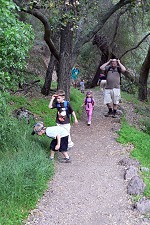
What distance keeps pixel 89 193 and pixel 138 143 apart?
3438 millimetres

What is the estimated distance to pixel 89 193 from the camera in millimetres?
6070

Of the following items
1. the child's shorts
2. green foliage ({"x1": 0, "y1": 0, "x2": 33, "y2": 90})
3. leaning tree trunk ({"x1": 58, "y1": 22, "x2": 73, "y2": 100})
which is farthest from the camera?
leaning tree trunk ({"x1": 58, "y1": 22, "x2": 73, "y2": 100})

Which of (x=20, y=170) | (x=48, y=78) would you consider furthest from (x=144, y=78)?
(x=20, y=170)

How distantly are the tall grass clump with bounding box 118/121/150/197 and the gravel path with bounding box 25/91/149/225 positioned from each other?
1.20 ft

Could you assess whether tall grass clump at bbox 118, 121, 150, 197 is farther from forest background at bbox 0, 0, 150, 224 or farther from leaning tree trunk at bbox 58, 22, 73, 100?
leaning tree trunk at bbox 58, 22, 73, 100

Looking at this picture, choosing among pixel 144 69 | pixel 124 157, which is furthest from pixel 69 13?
pixel 144 69

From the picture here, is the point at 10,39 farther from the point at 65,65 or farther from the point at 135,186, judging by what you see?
the point at 65,65

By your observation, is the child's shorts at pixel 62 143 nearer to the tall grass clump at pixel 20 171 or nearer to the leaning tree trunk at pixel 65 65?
the tall grass clump at pixel 20 171

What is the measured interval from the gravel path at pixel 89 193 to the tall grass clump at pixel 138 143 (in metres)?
0.37

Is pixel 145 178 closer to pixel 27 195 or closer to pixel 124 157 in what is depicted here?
pixel 124 157

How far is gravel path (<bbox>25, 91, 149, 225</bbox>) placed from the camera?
17.2 ft

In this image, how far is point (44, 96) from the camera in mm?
12898

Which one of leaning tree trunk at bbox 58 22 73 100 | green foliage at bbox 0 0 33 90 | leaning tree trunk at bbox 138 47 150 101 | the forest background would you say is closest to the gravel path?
the forest background

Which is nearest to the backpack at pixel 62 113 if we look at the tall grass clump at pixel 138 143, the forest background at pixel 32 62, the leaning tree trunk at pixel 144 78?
the forest background at pixel 32 62
